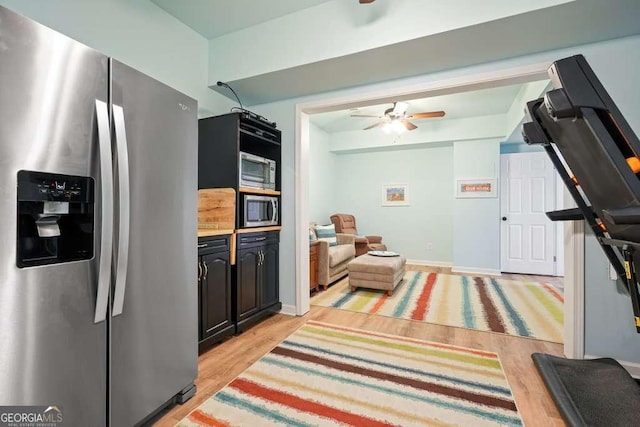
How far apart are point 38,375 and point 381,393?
164cm

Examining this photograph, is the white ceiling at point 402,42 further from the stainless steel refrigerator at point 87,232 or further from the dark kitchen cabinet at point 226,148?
the stainless steel refrigerator at point 87,232

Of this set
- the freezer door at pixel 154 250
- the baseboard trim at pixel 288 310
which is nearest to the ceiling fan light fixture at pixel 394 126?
Answer: the baseboard trim at pixel 288 310

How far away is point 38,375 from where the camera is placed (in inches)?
39.9

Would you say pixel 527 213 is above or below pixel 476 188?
below

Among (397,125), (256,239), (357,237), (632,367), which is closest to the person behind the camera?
(632,367)

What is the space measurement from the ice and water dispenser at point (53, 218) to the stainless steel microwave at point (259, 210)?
147cm

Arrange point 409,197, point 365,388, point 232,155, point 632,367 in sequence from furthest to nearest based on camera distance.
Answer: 1. point 409,197
2. point 232,155
3. point 632,367
4. point 365,388

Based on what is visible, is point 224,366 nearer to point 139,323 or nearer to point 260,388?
point 260,388

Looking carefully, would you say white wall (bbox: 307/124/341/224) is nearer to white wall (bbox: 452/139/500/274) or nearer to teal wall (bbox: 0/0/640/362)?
white wall (bbox: 452/139/500/274)

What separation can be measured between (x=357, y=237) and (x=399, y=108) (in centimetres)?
242

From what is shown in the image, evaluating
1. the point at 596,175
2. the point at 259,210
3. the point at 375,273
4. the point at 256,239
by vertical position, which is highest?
the point at 596,175

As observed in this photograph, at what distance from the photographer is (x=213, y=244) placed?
7.47ft

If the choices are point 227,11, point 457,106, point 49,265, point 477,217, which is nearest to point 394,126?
point 457,106

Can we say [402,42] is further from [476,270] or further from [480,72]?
[476,270]
